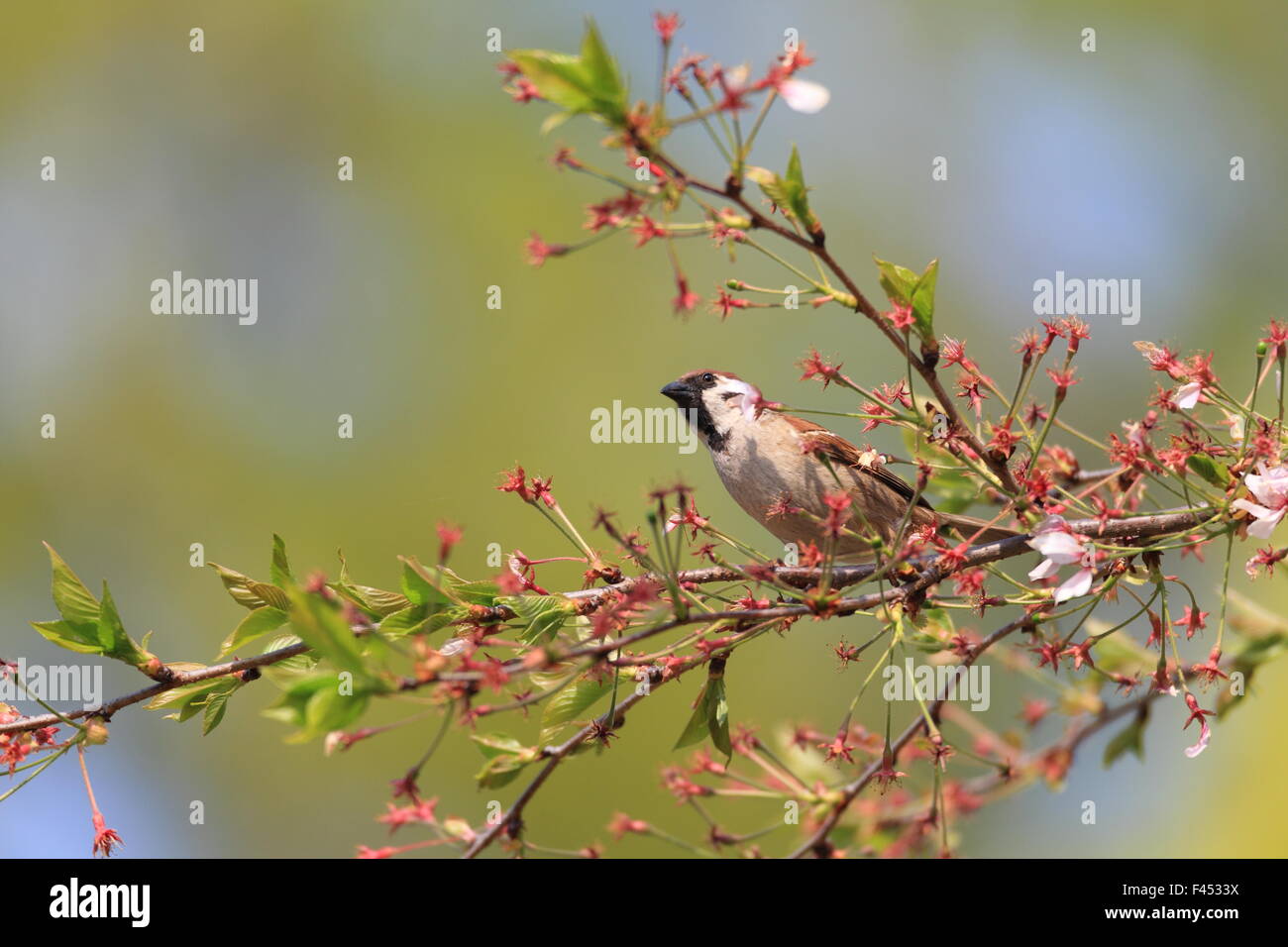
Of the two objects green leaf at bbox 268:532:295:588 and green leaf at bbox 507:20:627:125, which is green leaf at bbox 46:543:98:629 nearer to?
green leaf at bbox 268:532:295:588

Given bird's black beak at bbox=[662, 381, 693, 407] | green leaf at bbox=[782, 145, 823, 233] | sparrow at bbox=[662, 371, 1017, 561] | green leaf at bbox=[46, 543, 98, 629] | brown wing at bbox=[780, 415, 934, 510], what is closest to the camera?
green leaf at bbox=[782, 145, 823, 233]

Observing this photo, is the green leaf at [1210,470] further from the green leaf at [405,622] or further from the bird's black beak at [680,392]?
the bird's black beak at [680,392]

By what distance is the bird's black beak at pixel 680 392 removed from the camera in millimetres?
5684

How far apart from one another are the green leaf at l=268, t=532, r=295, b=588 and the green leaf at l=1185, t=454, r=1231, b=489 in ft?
6.95

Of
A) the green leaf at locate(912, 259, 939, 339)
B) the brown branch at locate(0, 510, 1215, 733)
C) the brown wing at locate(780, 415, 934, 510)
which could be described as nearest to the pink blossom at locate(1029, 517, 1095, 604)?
the brown branch at locate(0, 510, 1215, 733)

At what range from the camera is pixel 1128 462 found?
259 cm

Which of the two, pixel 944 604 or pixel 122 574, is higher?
pixel 944 604

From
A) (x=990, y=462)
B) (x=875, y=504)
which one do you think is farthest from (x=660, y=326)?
(x=990, y=462)

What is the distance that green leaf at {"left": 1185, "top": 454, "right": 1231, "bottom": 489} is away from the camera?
2.68 metres

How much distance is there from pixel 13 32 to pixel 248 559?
9.13m

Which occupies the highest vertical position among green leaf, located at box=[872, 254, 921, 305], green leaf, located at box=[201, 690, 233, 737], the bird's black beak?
green leaf, located at box=[872, 254, 921, 305]

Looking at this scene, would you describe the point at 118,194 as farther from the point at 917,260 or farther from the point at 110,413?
the point at 917,260

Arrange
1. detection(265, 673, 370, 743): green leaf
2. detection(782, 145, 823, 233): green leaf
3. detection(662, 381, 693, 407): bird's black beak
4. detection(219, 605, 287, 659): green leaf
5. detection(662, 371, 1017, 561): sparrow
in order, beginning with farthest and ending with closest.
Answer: detection(662, 381, 693, 407): bird's black beak, detection(662, 371, 1017, 561): sparrow, detection(219, 605, 287, 659): green leaf, detection(782, 145, 823, 233): green leaf, detection(265, 673, 370, 743): green leaf

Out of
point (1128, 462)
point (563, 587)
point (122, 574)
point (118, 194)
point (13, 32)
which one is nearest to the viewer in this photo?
point (1128, 462)
